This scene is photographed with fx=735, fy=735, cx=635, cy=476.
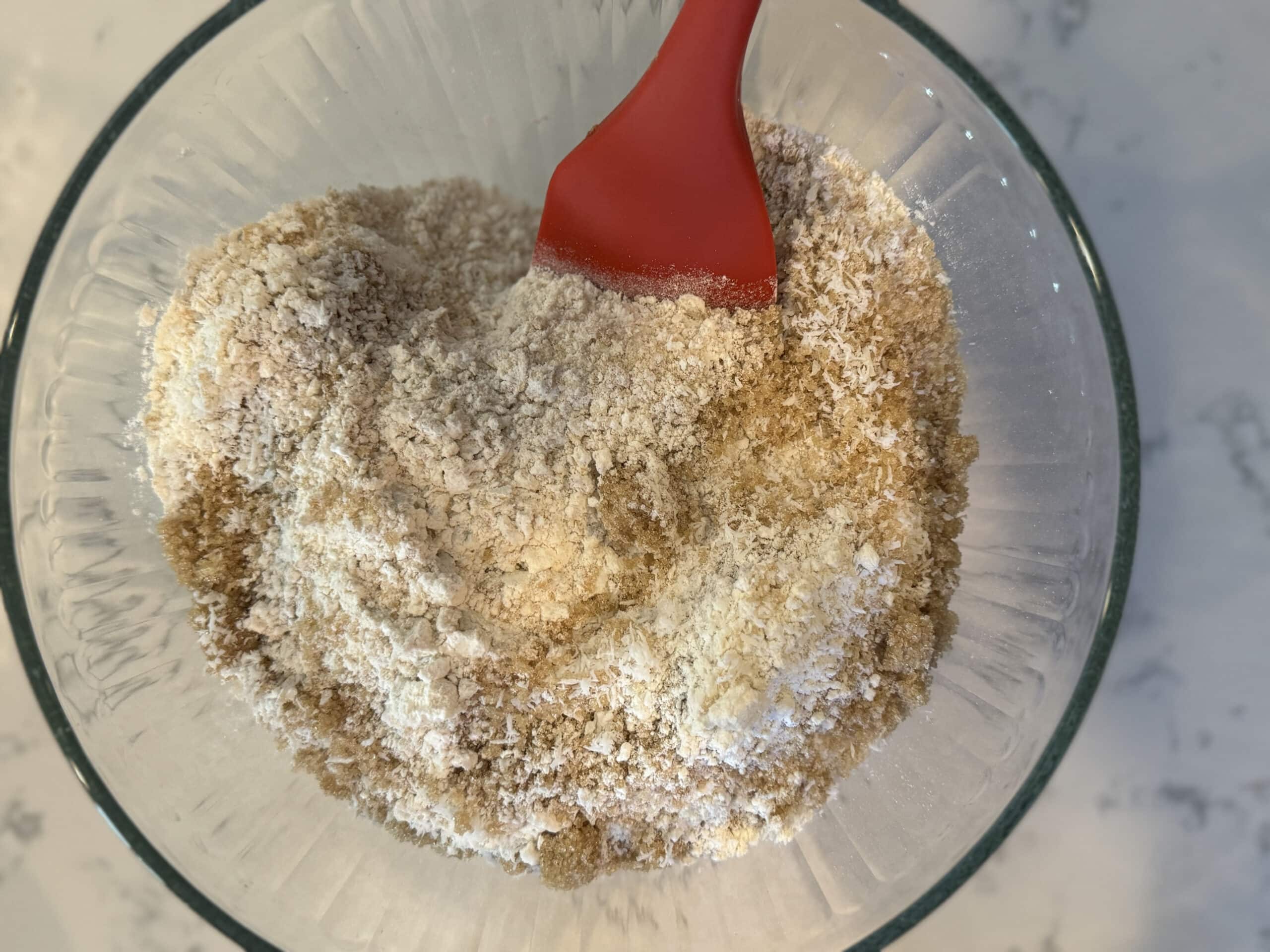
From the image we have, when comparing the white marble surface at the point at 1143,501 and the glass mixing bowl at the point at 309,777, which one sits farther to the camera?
the white marble surface at the point at 1143,501

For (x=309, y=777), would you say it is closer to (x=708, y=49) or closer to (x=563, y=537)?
(x=563, y=537)

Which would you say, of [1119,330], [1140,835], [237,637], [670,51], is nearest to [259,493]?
[237,637]

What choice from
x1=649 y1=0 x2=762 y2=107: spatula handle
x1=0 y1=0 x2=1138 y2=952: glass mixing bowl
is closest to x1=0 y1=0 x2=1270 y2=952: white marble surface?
x1=0 y1=0 x2=1138 y2=952: glass mixing bowl

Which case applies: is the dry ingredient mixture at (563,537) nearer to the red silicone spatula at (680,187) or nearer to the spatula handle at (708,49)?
the red silicone spatula at (680,187)

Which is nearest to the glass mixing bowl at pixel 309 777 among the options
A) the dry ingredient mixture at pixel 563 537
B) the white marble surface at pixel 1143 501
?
the dry ingredient mixture at pixel 563 537

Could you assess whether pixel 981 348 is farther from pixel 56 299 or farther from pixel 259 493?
pixel 56 299

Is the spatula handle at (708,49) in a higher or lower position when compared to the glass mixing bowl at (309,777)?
higher

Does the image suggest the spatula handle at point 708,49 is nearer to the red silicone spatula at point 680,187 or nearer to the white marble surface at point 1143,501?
the red silicone spatula at point 680,187

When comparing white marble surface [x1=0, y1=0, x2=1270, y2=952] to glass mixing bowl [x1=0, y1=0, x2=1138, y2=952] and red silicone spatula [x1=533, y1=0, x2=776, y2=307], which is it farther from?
red silicone spatula [x1=533, y1=0, x2=776, y2=307]
